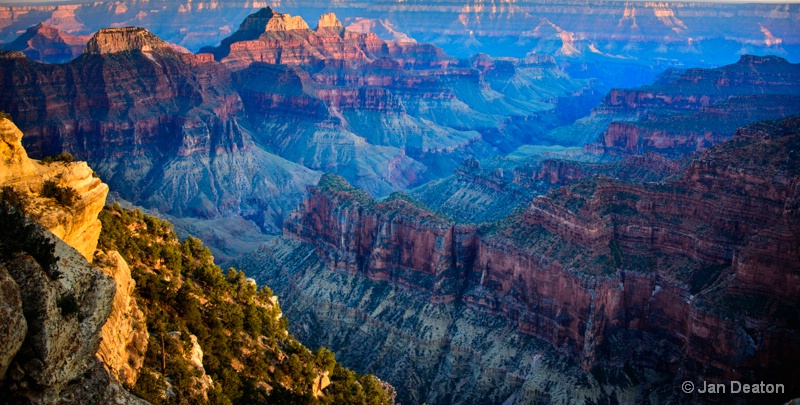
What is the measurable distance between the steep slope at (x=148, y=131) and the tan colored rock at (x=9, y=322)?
110m

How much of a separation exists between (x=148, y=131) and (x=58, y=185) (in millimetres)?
115029

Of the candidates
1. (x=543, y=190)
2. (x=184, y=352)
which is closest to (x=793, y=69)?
(x=543, y=190)

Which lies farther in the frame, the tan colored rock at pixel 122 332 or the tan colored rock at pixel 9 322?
the tan colored rock at pixel 122 332

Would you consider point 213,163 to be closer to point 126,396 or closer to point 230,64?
point 230,64

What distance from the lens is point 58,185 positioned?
29.3 metres

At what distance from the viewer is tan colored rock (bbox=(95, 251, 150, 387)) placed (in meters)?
26.4

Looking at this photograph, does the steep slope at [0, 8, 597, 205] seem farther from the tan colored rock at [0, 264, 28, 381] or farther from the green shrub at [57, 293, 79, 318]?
the tan colored rock at [0, 264, 28, 381]

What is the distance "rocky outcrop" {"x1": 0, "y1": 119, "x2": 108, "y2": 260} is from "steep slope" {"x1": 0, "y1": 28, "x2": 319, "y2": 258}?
98.9 meters

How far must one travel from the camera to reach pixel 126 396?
22.2m

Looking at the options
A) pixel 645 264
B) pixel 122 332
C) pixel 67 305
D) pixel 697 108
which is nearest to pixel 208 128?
pixel 645 264

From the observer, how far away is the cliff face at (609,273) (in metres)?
51.4

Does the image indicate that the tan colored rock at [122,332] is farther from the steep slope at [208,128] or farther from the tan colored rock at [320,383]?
the steep slope at [208,128]

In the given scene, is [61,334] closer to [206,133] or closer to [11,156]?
[11,156]

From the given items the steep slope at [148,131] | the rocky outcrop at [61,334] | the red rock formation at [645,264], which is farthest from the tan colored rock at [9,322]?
the steep slope at [148,131]
